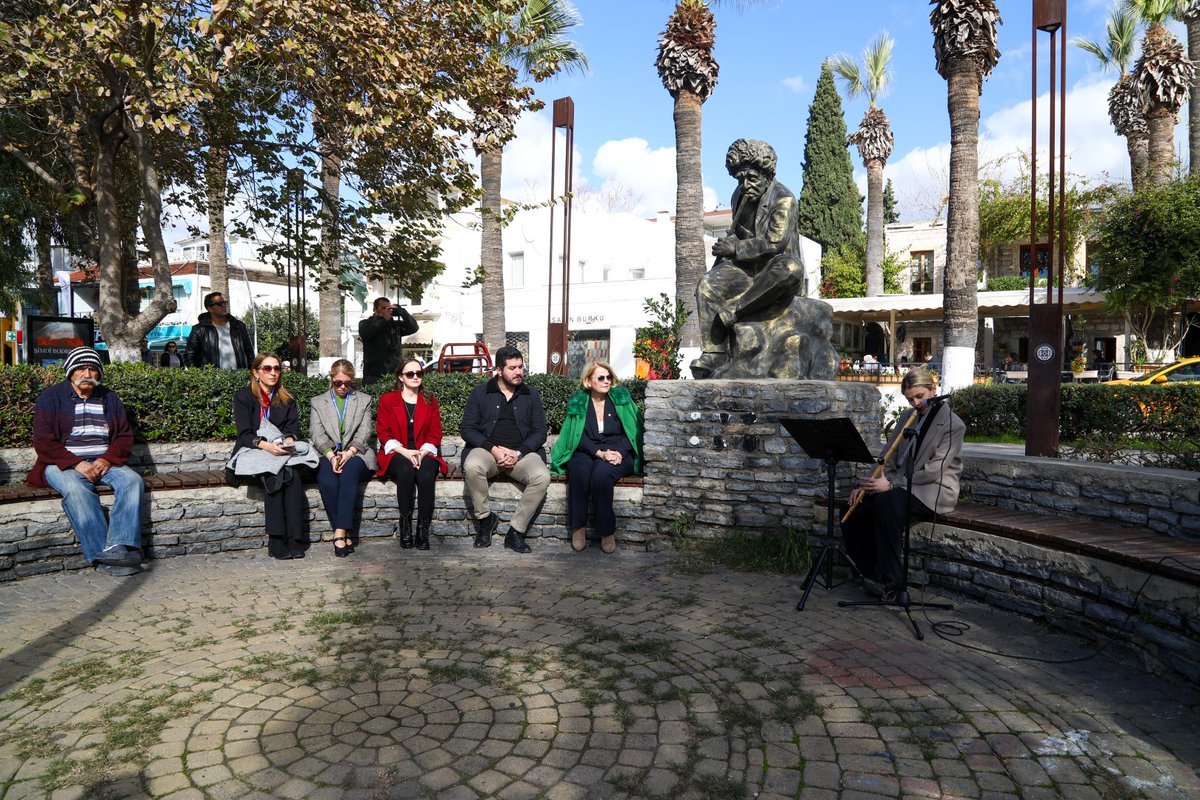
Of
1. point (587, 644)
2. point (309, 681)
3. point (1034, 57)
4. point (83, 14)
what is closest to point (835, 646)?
point (587, 644)

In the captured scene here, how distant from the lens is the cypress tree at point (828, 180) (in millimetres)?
38656

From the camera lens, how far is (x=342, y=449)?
272 inches

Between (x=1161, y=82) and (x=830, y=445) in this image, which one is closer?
(x=830, y=445)

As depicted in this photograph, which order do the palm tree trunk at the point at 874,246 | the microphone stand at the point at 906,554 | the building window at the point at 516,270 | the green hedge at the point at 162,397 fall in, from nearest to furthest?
the microphone stand at the point at 906,554, the green hedge at the point at 162,397, the palm tree trunk at the point at 874,246, the building window at the point at 516,270

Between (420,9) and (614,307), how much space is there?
805 inches

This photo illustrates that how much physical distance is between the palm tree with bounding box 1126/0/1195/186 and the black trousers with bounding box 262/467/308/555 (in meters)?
24.6

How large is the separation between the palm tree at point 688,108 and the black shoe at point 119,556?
13.8 m

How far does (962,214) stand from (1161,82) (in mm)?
11571

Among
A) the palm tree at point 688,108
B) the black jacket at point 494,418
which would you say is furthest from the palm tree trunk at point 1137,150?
the black jacket at point 494,418

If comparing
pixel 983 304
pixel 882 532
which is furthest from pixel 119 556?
pixel 983 304

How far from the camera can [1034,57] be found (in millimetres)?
7789

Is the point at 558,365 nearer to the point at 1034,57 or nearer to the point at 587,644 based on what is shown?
the point at 1034,57

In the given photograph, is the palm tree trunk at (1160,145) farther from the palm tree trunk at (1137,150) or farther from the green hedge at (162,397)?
the green hedge at (162,397)

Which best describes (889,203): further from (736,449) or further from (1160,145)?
(736,449)
